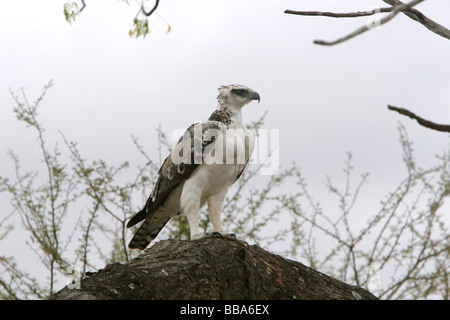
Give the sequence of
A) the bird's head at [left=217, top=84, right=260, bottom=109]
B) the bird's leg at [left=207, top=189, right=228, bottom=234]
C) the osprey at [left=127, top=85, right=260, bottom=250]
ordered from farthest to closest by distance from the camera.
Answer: the bird's leg at [left=207, top=189, right=228, bottom=234] → the bird's head at [left=217, top=84, right=260, bottom=109] → the osprey at [left=127, top=85, right=260, bottom=250]

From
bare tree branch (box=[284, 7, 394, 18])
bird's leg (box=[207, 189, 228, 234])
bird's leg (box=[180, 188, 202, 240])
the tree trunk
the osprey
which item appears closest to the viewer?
bare tree branch (box=[284, 7, 394, 18])

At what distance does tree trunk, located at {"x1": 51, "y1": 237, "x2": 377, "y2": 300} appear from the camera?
209 inches

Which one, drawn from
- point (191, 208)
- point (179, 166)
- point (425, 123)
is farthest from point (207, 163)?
point (425, 123)

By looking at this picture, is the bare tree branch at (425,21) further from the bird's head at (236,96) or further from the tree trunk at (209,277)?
the bird's head at (236,96)

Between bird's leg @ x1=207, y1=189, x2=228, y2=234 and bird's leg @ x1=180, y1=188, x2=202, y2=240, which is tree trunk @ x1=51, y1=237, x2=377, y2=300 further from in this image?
bird's leg @ x1=207, y1=189, x2=228, y2=234

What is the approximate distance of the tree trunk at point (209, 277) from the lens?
5297mm

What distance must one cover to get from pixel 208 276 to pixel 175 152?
2289 mm

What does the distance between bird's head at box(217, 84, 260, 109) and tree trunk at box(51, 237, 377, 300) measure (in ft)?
5.89

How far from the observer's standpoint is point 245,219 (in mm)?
10617

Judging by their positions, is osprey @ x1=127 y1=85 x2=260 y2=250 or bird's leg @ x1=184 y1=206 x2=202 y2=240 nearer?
osprey @ x1=127 y1=85 x2=260 y2=250

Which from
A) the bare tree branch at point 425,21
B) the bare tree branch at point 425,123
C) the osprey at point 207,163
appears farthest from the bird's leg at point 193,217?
the bare tree branch at point 425,123

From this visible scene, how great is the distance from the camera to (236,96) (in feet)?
25.1

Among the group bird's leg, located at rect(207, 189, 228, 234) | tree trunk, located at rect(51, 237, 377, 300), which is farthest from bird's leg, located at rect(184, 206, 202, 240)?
tree trunk, located at rect(51, 237, 377, 300)
